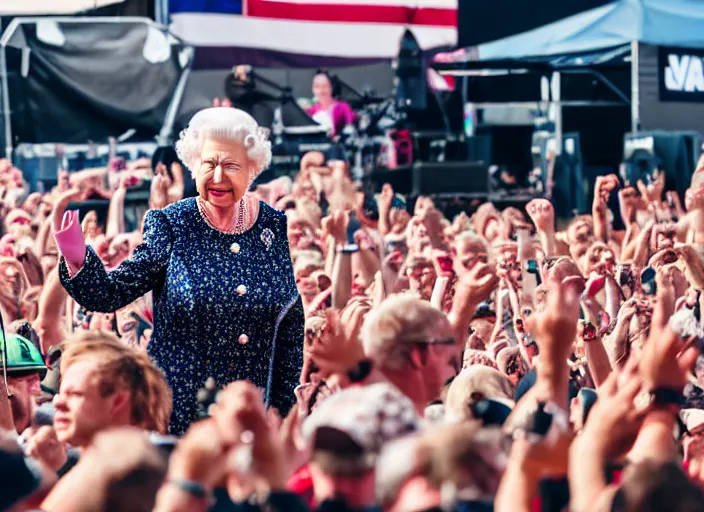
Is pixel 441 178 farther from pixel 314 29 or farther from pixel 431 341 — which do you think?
pixel 431 341

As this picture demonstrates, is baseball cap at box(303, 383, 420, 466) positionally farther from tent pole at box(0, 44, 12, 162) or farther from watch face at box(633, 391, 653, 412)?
tent pole at box(0, 44, 12, 162)

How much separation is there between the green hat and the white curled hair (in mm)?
942

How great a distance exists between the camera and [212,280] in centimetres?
512

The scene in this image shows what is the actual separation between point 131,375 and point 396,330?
69 cm

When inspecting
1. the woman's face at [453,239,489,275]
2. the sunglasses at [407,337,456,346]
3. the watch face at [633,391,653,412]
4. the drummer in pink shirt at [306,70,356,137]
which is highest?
the drummer in pink shirt at [306,70,356,137]

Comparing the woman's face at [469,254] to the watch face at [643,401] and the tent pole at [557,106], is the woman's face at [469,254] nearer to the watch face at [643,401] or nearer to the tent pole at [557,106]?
the watch face at [643,401]

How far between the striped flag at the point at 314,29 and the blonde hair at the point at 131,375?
13.2 m

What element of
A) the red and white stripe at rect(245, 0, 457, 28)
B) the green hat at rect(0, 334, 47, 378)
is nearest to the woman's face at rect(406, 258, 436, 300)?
the green hat at rect(0, 334, 47, 378)

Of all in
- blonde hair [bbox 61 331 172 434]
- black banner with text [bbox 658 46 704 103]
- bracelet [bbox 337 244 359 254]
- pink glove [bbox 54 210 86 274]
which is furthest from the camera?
black banner with text [bbox 658 46 704 103]

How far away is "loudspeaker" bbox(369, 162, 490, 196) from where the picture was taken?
46.7ft

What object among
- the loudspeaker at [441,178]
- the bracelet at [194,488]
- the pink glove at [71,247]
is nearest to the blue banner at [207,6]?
the loudspeaker at [441,178]

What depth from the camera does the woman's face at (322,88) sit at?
16203mm

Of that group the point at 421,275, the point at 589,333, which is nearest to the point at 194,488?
the point at 589,333

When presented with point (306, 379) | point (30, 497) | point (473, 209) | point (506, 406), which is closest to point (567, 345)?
point (506, 406)
